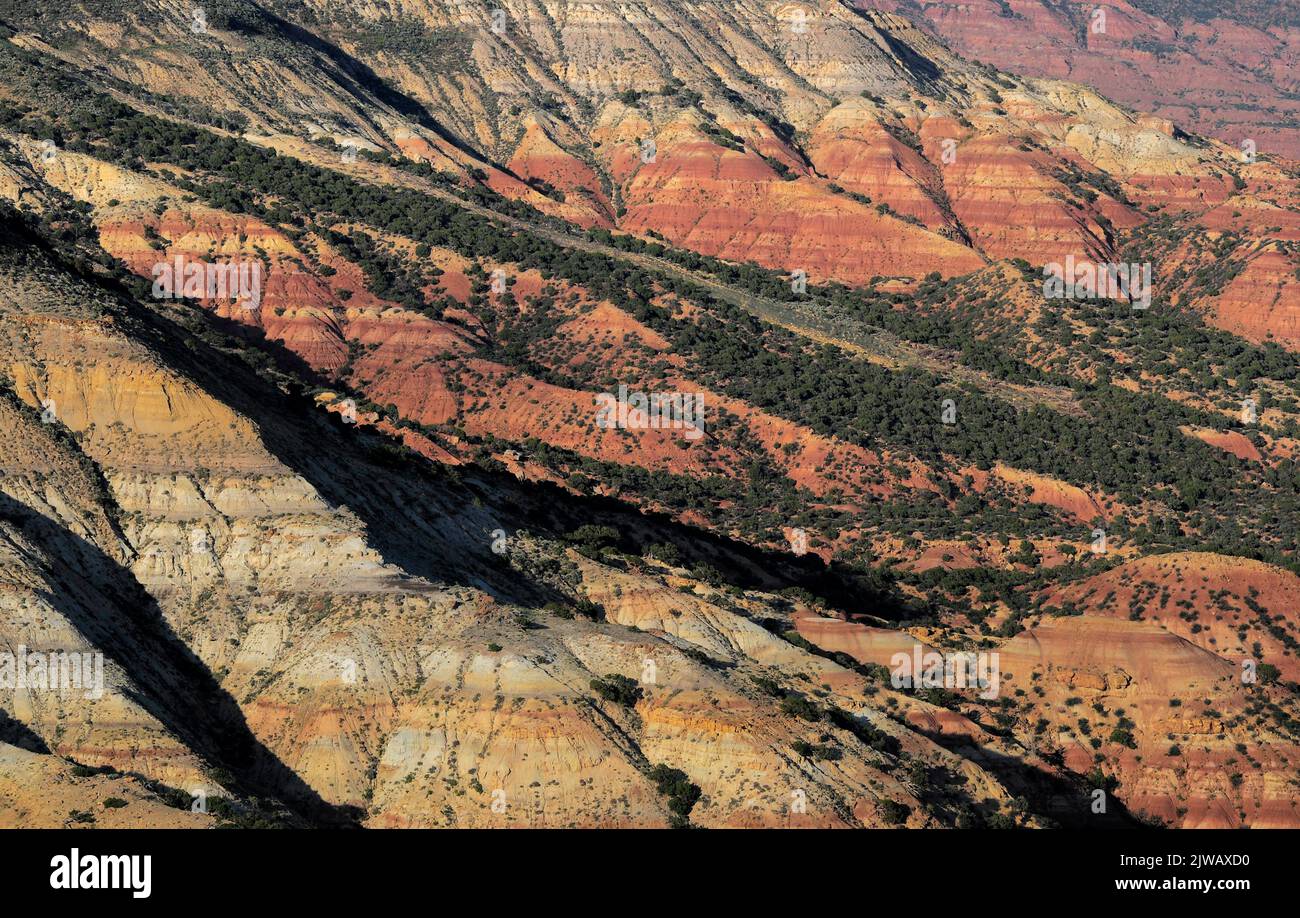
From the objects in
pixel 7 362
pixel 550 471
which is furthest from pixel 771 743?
pixel 550 471

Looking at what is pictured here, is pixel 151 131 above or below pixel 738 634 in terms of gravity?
above

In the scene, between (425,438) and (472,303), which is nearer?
(425,438)

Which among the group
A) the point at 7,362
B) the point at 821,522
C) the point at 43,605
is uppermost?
the point at 7,362

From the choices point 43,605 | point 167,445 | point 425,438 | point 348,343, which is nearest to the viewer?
point 43,605

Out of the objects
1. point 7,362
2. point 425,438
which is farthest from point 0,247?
point 425,438

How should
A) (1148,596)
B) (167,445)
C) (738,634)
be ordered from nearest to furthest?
(167,445)
(738,634)
(1148,596)

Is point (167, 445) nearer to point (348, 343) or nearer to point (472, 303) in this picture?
point (348, 343)

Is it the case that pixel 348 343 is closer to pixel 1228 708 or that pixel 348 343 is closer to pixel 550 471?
pixel 550 471
